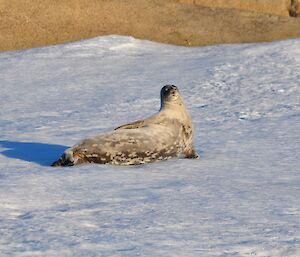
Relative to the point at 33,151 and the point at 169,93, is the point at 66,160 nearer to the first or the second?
the point at 33,151

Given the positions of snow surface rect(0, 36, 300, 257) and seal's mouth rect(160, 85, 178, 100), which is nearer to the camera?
snow surface rect(0, 36, 300, 257)

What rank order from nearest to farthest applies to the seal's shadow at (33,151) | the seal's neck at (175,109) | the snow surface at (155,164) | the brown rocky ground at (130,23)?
the snow surface at (155,164)
the seal's shadow at (33,151)
the seal's neck at (175,109)
the brown rocky ground at (130,23)

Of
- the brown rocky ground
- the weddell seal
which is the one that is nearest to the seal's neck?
the weddell seal

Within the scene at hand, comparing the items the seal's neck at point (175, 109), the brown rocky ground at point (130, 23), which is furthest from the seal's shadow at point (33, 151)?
the brown rocky ground at point (130, 23)

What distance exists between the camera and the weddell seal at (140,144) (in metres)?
6.96

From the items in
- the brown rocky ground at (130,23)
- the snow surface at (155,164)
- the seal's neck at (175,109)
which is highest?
the brown rocky ground at (130,23)

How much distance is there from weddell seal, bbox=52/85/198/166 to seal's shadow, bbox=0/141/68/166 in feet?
1.03

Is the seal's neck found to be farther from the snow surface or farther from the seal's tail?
the seal's tail

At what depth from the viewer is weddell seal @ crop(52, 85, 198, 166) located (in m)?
6.96

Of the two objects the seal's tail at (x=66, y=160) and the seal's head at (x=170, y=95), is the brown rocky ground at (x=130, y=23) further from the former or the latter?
the seal's tail at (x=66, y=160)

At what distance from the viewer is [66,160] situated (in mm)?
6875

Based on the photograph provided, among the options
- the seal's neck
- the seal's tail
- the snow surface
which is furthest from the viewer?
the seal's neck

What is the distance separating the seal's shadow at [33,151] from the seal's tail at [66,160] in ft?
0.48

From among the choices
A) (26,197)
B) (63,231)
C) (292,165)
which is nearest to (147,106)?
(292,165)
